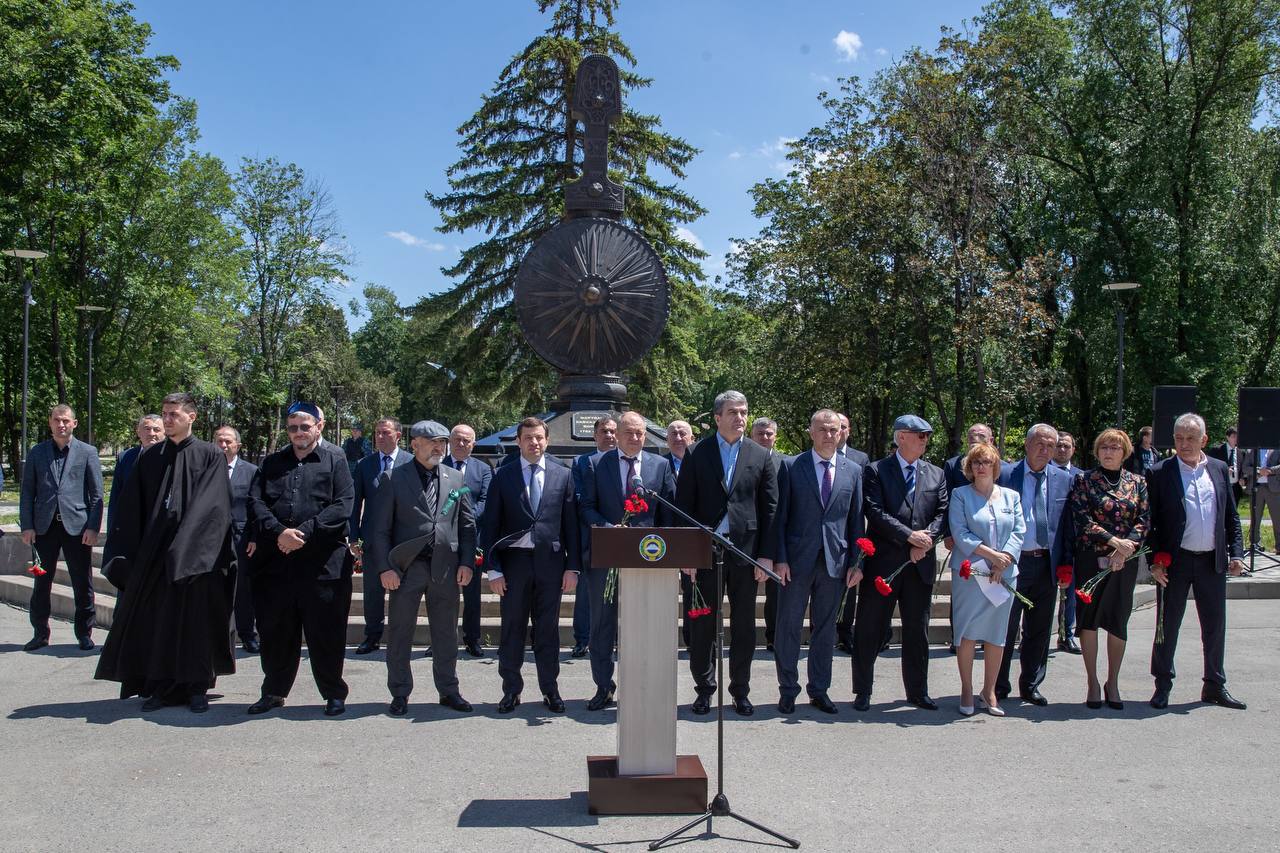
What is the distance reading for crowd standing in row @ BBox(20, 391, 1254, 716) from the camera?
20.3ft

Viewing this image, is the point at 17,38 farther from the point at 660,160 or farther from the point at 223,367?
the point at 223,367

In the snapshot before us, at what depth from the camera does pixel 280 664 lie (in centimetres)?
622

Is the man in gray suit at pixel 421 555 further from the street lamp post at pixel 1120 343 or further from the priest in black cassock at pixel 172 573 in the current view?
the street lamp post at pixel 1120 343

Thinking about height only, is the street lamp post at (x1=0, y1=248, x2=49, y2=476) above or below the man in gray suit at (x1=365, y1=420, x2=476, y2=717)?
above

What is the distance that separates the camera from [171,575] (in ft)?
19.9

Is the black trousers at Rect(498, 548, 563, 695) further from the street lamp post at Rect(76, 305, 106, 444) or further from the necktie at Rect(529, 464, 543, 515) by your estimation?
the street lamp post at Rect(76, 305, 106, 444)

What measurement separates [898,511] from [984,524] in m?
0.53

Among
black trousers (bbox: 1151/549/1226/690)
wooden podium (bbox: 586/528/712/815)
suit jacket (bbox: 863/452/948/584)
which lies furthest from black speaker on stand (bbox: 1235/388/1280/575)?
wooden podium (bbox: 586/528/712/815)

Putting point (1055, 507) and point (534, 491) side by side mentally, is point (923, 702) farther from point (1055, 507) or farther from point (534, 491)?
point (534, 491)

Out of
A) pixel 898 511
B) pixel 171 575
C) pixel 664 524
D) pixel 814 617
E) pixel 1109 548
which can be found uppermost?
pixel 898 511

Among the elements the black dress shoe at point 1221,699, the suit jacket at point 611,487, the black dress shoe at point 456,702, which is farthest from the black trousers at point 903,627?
the black dress shoe at point 456,702

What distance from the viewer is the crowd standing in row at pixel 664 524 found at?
6180 millimetres

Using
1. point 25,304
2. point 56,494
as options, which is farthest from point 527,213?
point 56,494

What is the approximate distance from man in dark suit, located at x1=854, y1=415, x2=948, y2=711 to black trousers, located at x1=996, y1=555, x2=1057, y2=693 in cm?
65
